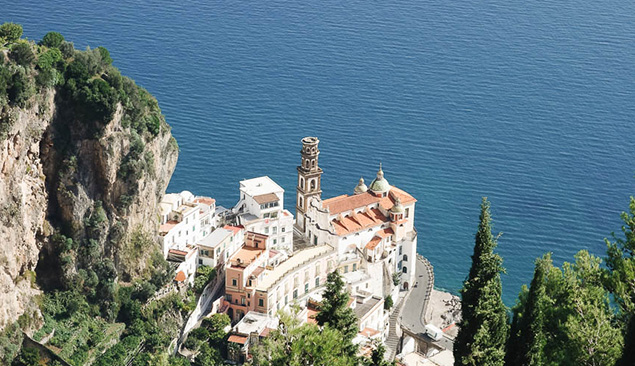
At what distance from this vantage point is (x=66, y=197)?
7675cm

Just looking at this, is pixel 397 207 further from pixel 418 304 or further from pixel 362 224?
pixel 418 304

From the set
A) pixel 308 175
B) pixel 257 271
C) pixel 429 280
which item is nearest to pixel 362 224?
pixel 308 175

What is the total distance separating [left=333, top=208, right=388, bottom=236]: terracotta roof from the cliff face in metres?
18.4

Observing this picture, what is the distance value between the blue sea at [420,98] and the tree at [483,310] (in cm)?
5019

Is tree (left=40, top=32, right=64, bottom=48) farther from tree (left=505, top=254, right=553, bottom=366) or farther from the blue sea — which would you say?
tree (left=505, top=254, right=553, bottom=366)

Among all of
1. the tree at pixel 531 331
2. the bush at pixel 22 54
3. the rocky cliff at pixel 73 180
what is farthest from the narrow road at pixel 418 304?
the bush at pixel 22 54

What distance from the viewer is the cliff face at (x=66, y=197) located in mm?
71062

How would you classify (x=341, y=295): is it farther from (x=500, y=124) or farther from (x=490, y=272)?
(x=500, y=124)

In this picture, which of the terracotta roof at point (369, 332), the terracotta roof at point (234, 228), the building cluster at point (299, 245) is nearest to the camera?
the terracotta roof at point (369, 332)

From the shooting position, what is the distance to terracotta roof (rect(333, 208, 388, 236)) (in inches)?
3546

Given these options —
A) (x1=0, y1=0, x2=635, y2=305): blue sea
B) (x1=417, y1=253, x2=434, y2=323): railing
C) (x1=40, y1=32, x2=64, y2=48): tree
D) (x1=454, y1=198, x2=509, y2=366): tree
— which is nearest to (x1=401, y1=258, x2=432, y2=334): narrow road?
(x1=417, y1=253, x2=434, y2=323): railing

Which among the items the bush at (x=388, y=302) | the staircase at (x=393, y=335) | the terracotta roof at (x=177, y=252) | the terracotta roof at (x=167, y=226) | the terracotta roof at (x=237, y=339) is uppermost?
the terracotta roof at (x=167, y=226)

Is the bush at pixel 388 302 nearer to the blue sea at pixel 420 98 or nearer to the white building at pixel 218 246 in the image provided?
the blue sea at pixel 420 98

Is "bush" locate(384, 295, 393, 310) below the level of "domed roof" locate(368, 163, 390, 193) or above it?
below
